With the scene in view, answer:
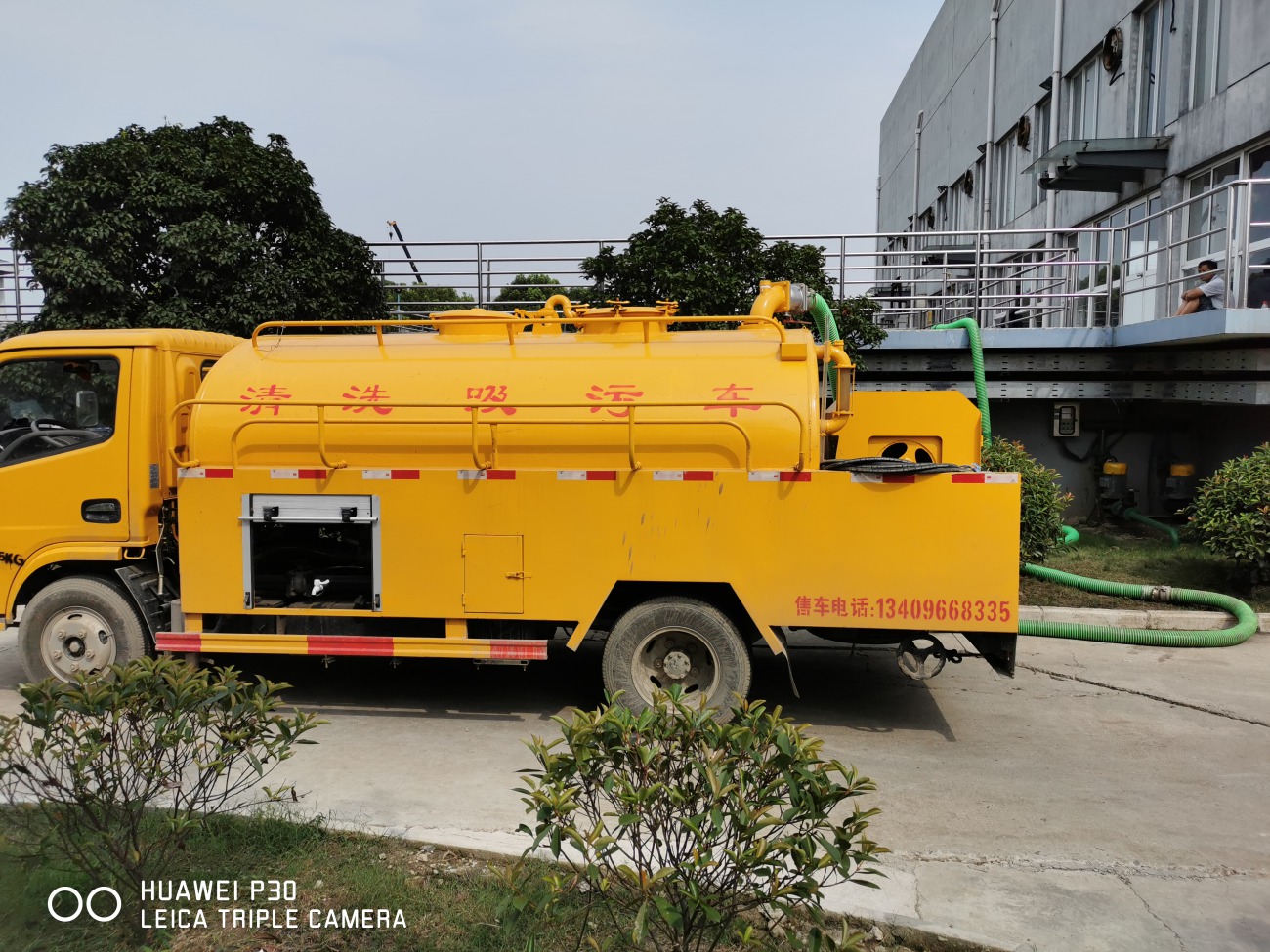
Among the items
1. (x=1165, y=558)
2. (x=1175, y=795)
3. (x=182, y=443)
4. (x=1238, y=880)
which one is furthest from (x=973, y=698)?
(x=182, y=443)

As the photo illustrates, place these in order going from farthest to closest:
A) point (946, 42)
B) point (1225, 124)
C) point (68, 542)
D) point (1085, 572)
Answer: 1. point (946, 42)
2. point (1225, 124)
3. point (1085, 572)
4. point (68, 542)

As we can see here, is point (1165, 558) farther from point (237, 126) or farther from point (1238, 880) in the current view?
point (237, 126)

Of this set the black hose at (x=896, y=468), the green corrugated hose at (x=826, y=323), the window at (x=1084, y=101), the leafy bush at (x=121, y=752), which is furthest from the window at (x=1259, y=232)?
the leafy bush at (x=121, y=752)

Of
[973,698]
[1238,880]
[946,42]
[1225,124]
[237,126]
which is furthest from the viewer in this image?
[946,42]

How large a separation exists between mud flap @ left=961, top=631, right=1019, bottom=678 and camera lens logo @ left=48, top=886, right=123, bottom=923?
4584 mm

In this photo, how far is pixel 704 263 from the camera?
35.7 ft

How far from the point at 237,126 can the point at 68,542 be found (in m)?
6.36

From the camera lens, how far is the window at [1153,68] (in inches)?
557

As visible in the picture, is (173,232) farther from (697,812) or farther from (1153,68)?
(1153,68)

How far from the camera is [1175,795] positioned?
515 cm

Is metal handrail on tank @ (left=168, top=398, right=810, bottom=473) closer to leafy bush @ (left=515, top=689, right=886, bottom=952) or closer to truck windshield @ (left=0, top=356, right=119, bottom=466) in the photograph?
truck windshield @ (left=0, top=356, right=119, bottom=466)

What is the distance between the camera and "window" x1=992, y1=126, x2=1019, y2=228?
869 inches

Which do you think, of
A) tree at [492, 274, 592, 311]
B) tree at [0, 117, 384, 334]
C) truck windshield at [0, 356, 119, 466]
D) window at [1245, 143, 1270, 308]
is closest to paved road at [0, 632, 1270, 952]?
truck windshield at [0, 356, 119, 466]

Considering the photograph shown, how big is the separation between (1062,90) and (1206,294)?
9495 mm
